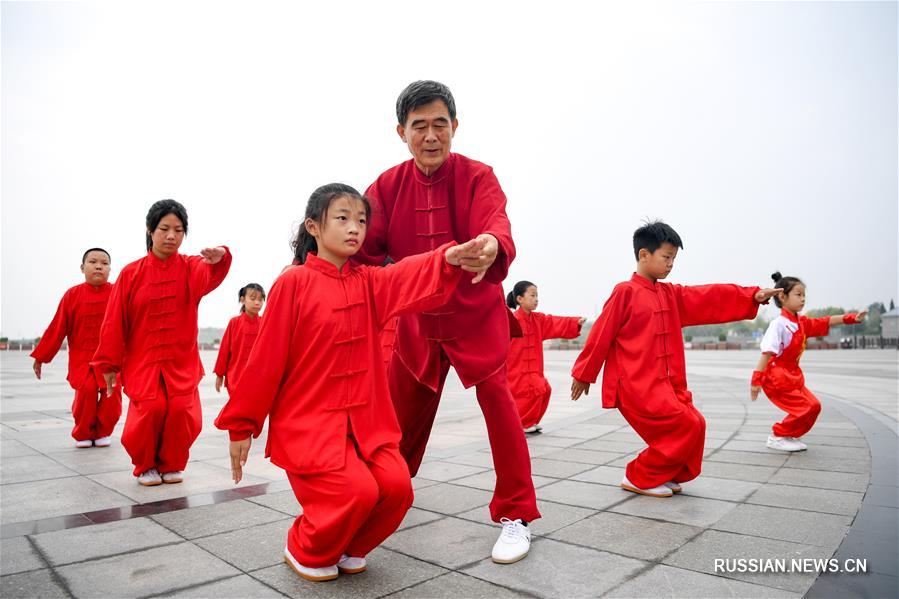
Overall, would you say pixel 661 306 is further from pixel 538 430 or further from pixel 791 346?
pixel 538 430

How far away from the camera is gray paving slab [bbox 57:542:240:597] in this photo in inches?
99.2

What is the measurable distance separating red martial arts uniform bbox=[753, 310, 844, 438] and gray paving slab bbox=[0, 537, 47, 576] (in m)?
5.82

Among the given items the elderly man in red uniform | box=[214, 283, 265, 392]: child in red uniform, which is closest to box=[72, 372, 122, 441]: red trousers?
box=[214, 283, 265, 392]: child in red uniform

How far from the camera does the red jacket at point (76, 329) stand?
21.5 feet

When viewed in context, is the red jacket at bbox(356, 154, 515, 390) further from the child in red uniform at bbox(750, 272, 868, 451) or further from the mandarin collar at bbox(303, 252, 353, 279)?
the child in red uniform at bbox(750, 272, 868, 451)

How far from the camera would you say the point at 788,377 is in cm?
597

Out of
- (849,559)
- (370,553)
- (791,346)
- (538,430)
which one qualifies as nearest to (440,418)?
(538,430)

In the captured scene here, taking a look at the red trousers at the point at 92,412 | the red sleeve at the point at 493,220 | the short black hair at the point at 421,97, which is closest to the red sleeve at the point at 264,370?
the red sleeve at the point at 493,220

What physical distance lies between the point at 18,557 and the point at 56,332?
435 cm

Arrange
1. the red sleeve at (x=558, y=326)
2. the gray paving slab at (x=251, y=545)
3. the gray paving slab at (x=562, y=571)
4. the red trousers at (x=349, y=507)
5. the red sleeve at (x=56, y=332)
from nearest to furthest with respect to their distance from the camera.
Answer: the gray paving slab at (x=562, y=571), the red trousers at (x=349, y=507), the gray paving slab at (x=251, y=545), the red sleeve at (x=56, y=332), the red sleeve at (x=558, y=326)

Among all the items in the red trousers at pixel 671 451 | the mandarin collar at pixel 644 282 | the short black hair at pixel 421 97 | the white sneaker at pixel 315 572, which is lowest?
the white sneaker at pixel 315 572

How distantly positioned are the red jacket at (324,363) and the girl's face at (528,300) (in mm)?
4781

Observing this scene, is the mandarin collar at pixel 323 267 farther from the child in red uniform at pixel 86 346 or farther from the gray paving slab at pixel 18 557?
the child in red uniform at pixel 86 346

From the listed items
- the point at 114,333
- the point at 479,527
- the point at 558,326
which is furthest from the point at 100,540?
the point at 558,326
